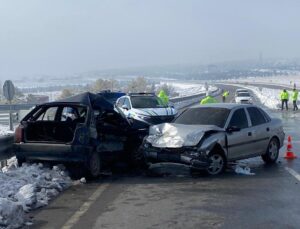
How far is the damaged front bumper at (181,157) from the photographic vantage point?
970 centimetres

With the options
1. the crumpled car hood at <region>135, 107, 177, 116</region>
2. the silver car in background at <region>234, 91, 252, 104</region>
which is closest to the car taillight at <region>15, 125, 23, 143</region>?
the crumpled car hood at <region>135, 107, 177, 116</region>

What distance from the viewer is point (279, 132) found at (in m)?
12.1

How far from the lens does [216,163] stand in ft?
32.9

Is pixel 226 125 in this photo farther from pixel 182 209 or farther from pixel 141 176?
pixel 182 209

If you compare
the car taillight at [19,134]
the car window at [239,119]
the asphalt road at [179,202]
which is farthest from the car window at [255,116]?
the car taillight at [19,134]

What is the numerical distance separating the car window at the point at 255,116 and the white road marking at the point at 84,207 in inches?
Answer: 161

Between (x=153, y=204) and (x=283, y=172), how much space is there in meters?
3.96

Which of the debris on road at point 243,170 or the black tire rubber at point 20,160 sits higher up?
the black tire rubber at point 20,160

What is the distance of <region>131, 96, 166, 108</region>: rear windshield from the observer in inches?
786

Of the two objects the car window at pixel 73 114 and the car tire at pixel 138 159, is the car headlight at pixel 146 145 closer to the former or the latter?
the car tire at pixel 138 159

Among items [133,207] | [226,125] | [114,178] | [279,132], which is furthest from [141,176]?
[279,132]

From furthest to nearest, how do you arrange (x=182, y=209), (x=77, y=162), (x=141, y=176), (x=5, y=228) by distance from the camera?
(x=141, y=176) → (x=77, y=162) → (x=182, y=209) → (x=5, y=228)

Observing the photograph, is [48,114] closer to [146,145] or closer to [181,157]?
[146,145]

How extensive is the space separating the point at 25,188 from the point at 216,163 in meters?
4.03
